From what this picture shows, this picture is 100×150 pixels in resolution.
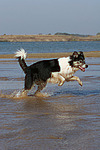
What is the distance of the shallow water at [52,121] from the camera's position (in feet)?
13.4

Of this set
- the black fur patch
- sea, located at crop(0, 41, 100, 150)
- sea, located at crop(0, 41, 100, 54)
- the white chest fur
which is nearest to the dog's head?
the white chest fur

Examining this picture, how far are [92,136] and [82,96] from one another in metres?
3.52

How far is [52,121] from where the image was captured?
17.2ft

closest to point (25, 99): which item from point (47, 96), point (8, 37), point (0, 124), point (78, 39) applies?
point (47, 96)

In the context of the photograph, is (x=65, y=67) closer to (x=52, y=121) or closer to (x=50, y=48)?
(x=52, y=121)

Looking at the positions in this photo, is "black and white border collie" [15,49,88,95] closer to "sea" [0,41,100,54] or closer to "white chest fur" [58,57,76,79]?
"white chest fur" [58,57,76,79]

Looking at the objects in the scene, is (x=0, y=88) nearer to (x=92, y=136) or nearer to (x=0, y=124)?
(x=0, y=124)

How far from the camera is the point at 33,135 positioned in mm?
4445

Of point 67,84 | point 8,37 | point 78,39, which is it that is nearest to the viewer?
point 67,84

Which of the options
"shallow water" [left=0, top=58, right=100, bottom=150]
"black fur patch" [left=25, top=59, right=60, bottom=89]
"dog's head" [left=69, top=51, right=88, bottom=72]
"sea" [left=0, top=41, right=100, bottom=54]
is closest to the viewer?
"shallow water" [left=0, top=58, right=100, bottom=150]

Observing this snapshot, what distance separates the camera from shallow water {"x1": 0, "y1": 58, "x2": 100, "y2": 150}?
410 cm

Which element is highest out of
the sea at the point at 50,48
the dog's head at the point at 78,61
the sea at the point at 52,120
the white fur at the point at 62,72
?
the dog's head at the point at 78,61

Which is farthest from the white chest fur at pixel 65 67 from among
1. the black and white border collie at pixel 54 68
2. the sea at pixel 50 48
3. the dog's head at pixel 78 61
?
the sea at pixel 50 48

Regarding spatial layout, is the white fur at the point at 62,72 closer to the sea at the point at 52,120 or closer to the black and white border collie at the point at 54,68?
the black and white border collie at the point at 54,68
